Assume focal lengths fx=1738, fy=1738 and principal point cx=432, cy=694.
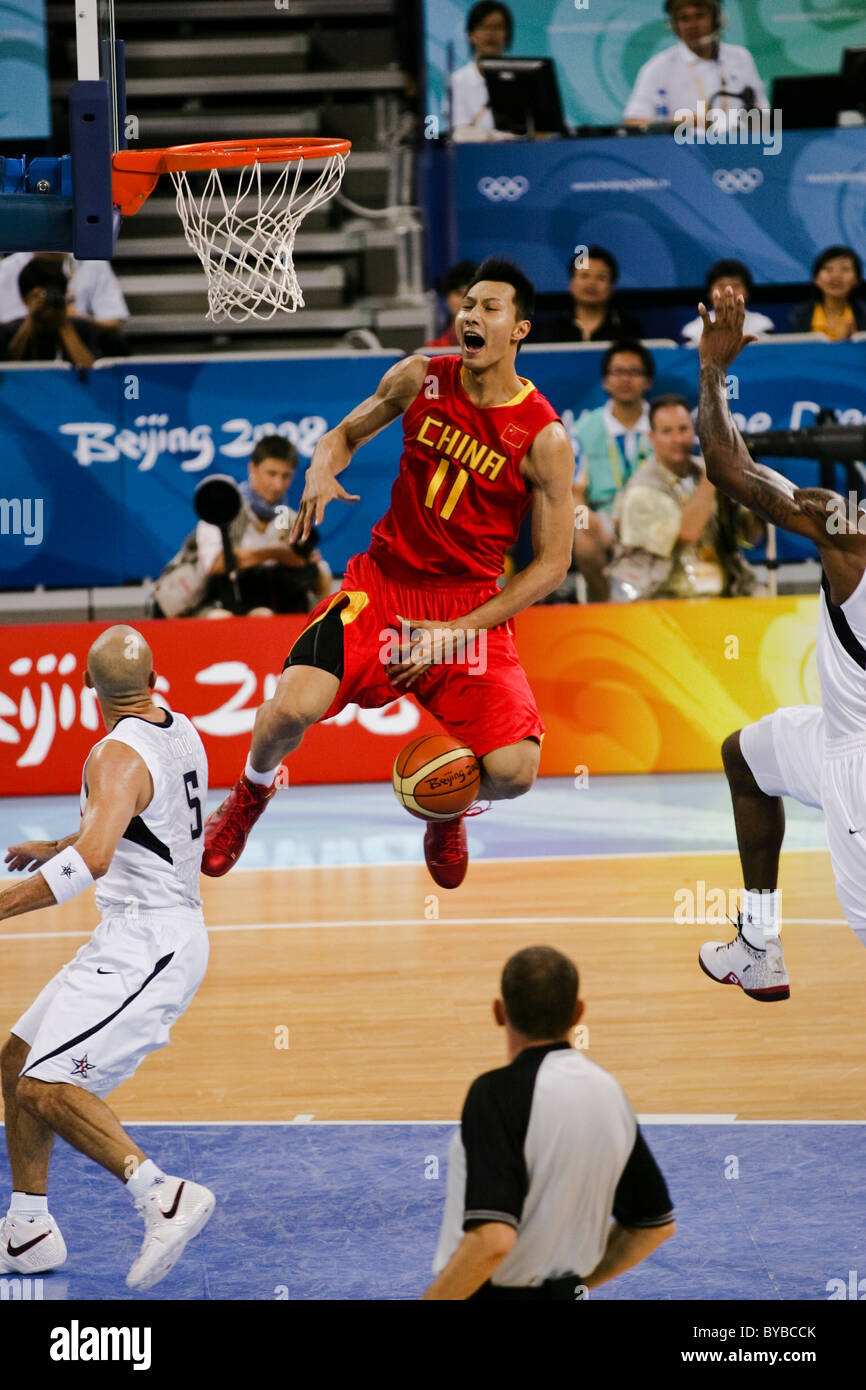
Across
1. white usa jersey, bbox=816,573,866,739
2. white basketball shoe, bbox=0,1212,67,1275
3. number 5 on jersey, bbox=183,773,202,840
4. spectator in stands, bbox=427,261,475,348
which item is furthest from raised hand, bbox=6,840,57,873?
spectator in stands, bbox=427,261,475,348

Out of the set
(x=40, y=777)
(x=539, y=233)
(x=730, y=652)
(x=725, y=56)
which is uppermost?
(x=725, y=56)

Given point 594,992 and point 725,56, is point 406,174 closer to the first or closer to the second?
point 725,56

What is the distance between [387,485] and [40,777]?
3349mm

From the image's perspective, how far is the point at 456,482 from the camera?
672cm

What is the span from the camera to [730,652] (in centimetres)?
1277

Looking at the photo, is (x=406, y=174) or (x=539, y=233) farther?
(x=406, y=174)

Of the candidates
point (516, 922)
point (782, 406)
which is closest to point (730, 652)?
point (782, 406)

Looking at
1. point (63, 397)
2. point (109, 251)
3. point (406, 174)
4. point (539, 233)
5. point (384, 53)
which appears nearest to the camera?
point (109, 251)

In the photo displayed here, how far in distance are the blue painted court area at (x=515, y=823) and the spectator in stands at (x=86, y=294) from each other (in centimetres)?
365

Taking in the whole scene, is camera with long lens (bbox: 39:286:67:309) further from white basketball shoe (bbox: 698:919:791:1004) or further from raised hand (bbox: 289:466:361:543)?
white basketball shoe (bbox: 698:919:791:1004)

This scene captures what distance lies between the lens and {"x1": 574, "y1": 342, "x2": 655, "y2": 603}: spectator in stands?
1239cm

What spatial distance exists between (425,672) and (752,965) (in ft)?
5.56

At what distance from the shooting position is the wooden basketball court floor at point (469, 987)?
7.42 metres

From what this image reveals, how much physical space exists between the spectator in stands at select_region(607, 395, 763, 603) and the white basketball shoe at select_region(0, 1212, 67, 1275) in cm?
745
